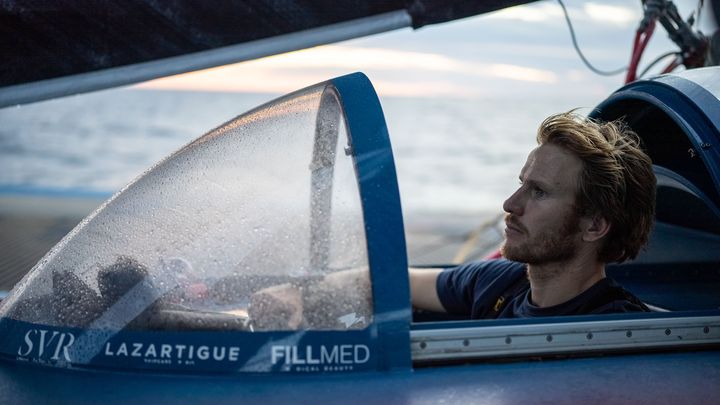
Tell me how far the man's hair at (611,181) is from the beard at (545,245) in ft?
0.17

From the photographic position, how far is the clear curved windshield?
74.6 inches

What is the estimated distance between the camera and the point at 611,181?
7.61 ft

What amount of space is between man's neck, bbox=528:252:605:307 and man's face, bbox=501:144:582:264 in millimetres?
24

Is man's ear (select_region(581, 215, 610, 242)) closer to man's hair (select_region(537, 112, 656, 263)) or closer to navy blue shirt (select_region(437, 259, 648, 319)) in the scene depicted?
man's hair (select_region(537, 112, 656, 263))

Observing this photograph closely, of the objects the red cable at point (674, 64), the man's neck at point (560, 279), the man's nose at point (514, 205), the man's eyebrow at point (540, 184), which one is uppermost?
the red cable at point (674, 64)

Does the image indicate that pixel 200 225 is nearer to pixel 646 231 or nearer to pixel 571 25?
pixel 646 231

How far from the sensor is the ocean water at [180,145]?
14.2m

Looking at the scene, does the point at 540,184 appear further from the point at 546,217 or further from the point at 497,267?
the point at 497,267

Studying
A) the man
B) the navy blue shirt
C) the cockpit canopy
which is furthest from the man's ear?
the cockpit canopy

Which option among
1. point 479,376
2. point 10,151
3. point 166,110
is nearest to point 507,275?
point 479,376

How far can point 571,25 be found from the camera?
359cm

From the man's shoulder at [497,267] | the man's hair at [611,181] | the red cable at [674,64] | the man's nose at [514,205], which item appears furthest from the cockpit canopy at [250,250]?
the red cable at [674,64]

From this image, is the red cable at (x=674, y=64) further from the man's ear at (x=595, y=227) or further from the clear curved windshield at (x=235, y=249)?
the clear curved windshield at (x=235, y=249)

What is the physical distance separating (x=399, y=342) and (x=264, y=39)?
0.87 m
